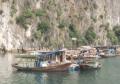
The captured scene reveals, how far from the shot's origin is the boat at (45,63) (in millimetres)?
65312

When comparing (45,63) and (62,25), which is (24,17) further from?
(45,63)

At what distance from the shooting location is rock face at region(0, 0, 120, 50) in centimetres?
9975

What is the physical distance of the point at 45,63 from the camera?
66438 mm

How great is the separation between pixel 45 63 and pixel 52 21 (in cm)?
4258

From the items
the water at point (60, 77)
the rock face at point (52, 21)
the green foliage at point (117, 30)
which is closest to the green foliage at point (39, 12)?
the rock face at point (52, 21)

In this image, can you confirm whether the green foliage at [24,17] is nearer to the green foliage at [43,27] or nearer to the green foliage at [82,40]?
the green foliage at [43,27]

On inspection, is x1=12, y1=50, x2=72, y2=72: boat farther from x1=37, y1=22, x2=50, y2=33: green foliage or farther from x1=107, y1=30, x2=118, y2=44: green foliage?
x1=107, y1=30, x2=118, y2=44: green foliage

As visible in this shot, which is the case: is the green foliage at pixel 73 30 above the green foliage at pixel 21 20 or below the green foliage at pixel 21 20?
below

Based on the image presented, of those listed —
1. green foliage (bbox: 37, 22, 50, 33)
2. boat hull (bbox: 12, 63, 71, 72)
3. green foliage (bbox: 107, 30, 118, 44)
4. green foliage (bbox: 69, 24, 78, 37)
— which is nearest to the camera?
boat hull (bbox: 12, 63, 71, 72)

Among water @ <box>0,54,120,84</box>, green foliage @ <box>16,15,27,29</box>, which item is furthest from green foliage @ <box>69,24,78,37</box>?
water @ <box>0,54,120,84</box>

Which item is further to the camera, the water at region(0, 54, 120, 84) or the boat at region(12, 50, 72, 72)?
the boat at region(12, 50, 72, 72)

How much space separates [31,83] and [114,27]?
290 feet

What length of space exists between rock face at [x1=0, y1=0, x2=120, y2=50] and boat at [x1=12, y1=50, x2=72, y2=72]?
30739mm

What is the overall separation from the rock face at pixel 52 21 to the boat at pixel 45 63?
101 ft
